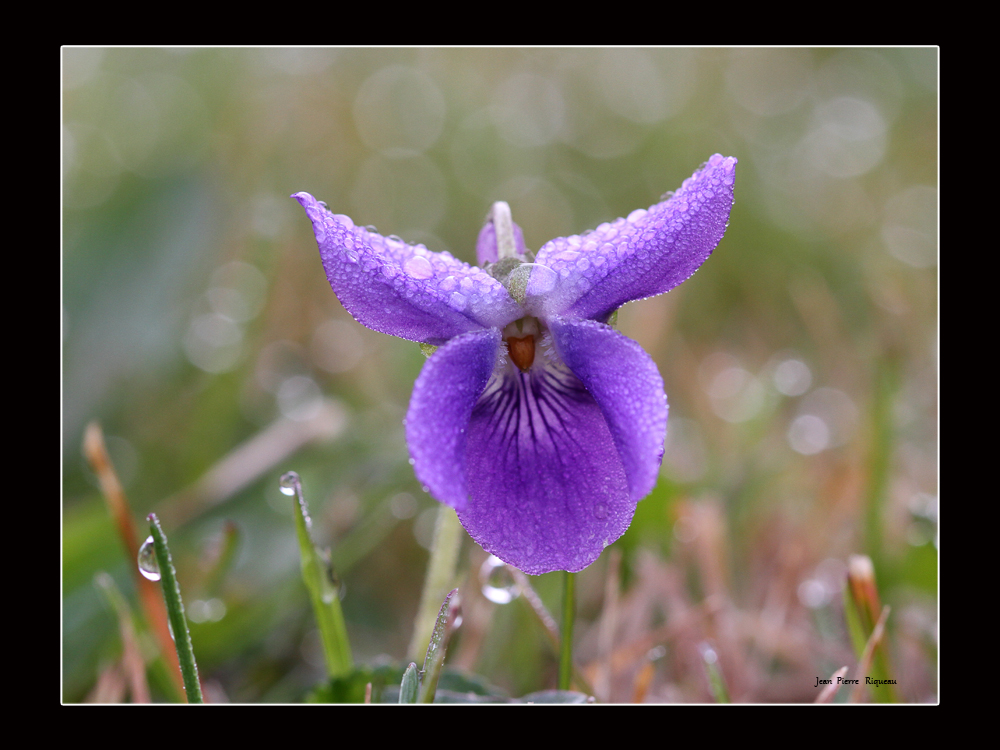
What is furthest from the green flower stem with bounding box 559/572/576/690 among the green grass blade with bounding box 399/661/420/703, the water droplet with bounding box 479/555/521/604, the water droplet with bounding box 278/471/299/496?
the water droplet with bounding box 278/471/299/496

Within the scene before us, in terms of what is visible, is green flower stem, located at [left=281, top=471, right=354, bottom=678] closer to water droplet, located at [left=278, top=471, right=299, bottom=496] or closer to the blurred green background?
water droplet, located at [left=278, top=471, right=299, bottom=496]

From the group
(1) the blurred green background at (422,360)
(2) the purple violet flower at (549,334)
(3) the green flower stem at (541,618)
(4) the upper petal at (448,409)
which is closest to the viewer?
(4) the upper petal at (448,409)

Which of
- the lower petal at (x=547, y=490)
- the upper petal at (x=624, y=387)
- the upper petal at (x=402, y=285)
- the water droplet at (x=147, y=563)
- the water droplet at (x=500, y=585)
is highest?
the upper petal at (x=402, y=285)

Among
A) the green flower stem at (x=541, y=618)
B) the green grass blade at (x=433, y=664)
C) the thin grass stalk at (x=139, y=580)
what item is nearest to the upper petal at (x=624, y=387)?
the green grass blade at (x=433, y=664)

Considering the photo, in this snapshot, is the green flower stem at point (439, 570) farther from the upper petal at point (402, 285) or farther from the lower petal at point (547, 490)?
the upper petal at point (402, 285)

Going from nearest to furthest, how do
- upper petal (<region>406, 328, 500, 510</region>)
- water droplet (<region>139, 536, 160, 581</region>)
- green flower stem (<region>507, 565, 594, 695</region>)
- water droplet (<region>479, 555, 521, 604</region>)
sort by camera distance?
upper petal (<region>406, 328, 500, 510</region>) → water droplet (<region>139, 536, 160, 581</region>) → green flower stem (<region>507, 565, 594, 695</region>) → water droplet (<region>479, 555, 521, 604</region>)

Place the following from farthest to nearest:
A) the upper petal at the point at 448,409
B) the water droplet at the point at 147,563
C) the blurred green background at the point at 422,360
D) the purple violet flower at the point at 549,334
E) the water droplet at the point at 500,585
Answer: the blurred green background at the point at 422,360
the water droplet at the point at 500,585
the water droplet at the point at 147,563
the purple violet flower at the point at 549,334
the upper petal at the point at 448,409
